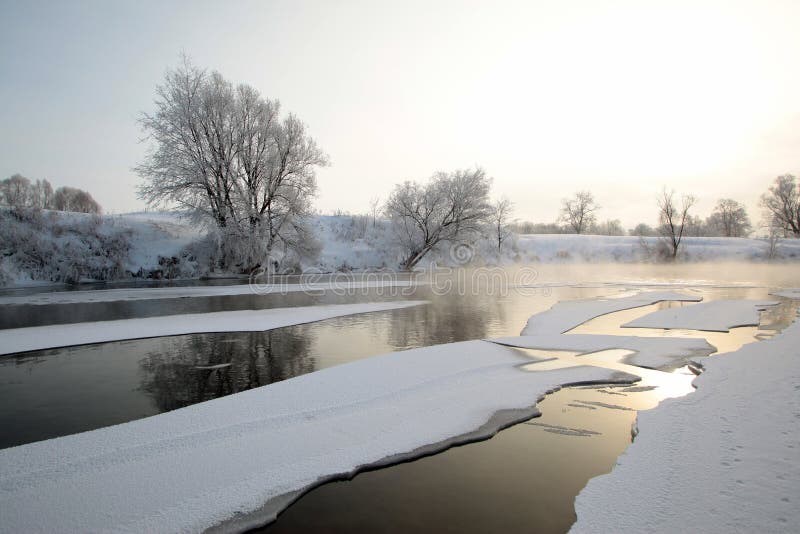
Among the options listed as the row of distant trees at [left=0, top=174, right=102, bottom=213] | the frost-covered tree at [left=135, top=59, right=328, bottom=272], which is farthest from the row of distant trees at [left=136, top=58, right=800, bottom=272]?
the row of distant trees at [left=0, top=174, right=102, bottom=213]

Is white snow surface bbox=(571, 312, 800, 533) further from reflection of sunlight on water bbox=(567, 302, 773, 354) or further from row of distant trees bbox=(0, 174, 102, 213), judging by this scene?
row of distant trees bbox=(0, 174, 102, 213)

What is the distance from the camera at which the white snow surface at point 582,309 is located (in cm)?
1125

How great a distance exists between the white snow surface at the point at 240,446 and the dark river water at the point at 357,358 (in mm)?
359

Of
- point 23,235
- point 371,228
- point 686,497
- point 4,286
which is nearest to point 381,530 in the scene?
point 686,497

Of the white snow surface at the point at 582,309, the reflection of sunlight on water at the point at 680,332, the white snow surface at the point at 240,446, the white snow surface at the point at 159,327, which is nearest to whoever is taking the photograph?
the white snow surface at the point at 240,446

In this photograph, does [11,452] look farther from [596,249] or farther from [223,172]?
[596,249]

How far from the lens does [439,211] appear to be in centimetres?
3662

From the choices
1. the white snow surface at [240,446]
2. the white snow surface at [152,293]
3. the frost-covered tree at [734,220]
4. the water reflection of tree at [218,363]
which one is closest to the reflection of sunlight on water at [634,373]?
the white snow surface at [240,446]

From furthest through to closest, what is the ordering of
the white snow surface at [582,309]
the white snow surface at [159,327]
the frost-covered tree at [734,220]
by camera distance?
the frost-covered tree at [734,220] < the white snow surface at [582,309] < the white snow surface at [159,327]

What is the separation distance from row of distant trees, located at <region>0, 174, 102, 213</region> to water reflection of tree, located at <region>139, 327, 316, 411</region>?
2564 inches

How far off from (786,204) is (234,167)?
68.3 m

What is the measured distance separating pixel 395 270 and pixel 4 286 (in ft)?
80.3

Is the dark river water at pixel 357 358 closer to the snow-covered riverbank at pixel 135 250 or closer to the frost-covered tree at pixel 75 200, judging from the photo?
the snow-covered riverbank at pixel 135 250

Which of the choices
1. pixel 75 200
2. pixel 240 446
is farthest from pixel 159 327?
pixel 75 200
